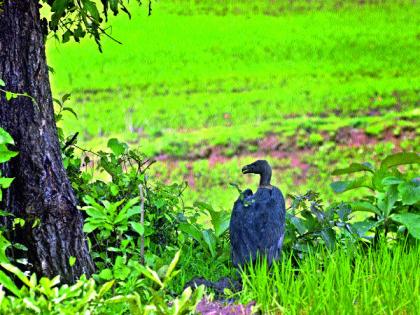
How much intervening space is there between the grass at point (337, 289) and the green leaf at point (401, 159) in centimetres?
73

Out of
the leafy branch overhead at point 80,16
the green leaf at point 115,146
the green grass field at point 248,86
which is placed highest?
the leafy branch overhead at point 80,16

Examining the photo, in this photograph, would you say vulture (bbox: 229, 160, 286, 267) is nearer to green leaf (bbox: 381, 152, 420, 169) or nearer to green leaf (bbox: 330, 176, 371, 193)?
green leaf (bbox: 330, 176, 371, 193)

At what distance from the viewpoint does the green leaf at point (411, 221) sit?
13.0 feet

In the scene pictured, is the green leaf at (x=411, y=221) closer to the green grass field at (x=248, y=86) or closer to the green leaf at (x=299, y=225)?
the green leaf at (x=299, y=225)

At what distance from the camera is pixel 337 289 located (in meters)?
3.45

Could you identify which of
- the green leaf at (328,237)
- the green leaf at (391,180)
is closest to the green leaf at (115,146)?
→ the green leaf at (328,237)

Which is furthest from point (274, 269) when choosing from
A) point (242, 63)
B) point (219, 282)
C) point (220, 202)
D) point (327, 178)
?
point (242, 63)

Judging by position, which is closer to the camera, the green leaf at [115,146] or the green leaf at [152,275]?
the green leaf at [152,275]

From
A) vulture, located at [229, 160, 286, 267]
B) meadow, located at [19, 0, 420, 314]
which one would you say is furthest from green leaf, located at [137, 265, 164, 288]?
vulture, located at [229, 160, 286, 267]

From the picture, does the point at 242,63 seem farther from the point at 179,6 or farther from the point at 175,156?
the point at 175,156

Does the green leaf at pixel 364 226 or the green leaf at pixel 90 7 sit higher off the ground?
the green leaf at pixel 90 7

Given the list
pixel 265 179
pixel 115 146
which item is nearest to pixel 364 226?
pixel 265 179

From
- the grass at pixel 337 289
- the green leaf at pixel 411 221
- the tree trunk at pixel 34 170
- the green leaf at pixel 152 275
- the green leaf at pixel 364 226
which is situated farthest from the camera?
the green leaf at pixel 364 226

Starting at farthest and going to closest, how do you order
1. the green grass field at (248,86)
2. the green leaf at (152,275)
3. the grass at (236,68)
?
the grass at (236,68)
the green grass field at (248,86)
the green leaf at (152,275)
